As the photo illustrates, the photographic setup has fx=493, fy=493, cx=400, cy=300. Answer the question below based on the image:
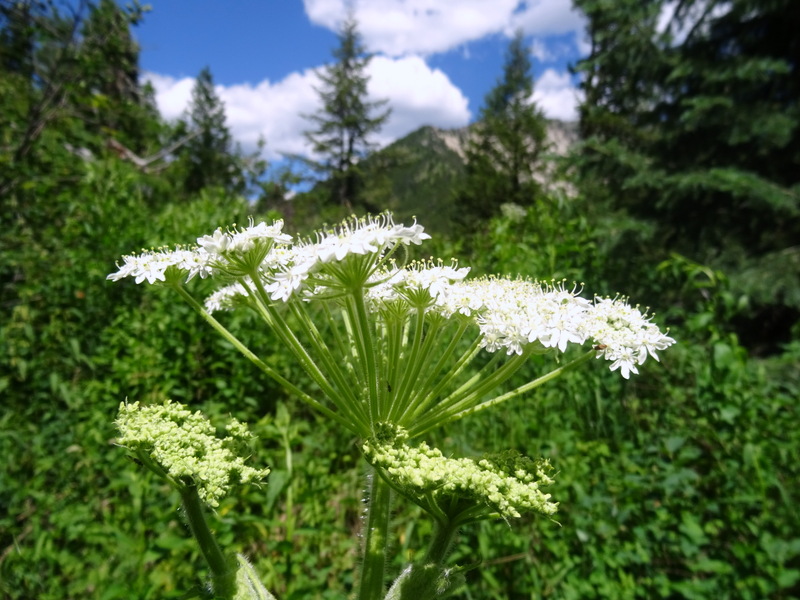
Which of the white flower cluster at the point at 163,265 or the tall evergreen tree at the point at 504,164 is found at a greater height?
the tall evergreen tree at the point at 504,164

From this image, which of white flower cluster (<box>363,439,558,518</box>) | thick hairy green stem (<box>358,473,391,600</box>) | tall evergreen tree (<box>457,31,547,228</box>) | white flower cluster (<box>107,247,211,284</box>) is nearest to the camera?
white flower cluster (<box>363,439,558,518</box>)

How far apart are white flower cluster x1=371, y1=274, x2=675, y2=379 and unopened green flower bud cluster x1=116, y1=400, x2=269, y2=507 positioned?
62 centimetres

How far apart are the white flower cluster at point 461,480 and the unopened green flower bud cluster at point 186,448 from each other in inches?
13.2

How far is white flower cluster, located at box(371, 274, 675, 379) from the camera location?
4.66 ft

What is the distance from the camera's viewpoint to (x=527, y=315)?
1483mm

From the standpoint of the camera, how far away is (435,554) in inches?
48.1

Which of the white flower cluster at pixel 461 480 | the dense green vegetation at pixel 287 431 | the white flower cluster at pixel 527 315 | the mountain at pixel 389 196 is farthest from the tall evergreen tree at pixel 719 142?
the white flower cluster at pixel 461 480

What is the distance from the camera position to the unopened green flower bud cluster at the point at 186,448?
116 centimetres

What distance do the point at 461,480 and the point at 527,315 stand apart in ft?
1.89

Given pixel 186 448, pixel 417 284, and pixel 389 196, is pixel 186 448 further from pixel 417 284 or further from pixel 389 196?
pixel 389 196

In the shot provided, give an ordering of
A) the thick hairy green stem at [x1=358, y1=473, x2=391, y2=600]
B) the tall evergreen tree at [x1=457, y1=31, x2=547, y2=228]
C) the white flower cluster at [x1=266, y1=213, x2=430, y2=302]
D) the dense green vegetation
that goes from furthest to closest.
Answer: the tall evergreen tree at [x1=457, y1=31, x2=547, y2=228], the dense green vegetation, the thick hairy green stem at [x1=358, y1=473, x2=391, y2=600], the white flower cluster at [x1=266, y1=213, x2=430, y2=302]

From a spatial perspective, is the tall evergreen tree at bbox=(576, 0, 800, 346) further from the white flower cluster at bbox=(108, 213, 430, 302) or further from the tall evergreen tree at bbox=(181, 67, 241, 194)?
the tall evergreen tree at bbox=(181, 67, 241, 194)

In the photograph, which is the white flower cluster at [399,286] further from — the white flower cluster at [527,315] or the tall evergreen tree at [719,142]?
the tall evergreen tree at [719,142]

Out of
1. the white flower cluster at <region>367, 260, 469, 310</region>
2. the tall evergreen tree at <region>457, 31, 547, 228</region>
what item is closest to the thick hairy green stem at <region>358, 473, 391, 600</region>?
the white flower cluster at <region>367, 260, 469, 310</region>
